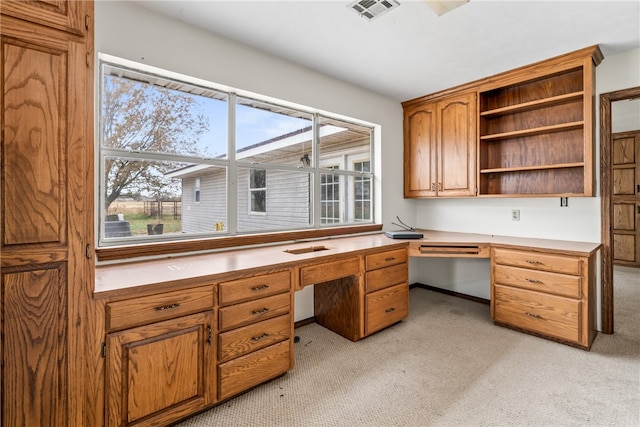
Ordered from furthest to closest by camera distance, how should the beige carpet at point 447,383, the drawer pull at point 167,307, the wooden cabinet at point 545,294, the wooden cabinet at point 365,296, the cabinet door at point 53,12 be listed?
the wooden cabinet at point 365,296 → the wooden cabinet at point 545,294 → the beige carpet at point 447,383 → the drawer pull at point 167,307 → the cabinet door at point 53,12

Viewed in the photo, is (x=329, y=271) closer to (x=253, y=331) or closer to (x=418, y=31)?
(x=253, y=331)

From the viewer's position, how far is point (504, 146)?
137 inches

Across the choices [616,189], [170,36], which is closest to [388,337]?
[170,36]

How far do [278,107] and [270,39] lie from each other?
0.63 metres

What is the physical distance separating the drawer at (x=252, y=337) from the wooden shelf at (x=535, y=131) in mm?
2833

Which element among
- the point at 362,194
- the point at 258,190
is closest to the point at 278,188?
the point at 258,190

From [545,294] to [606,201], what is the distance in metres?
1.02

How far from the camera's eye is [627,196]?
4.46 metres

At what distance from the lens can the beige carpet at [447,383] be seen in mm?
1747

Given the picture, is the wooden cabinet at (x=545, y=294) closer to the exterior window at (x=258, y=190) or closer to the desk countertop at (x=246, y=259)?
the desk countertop at (x=246, y=259)

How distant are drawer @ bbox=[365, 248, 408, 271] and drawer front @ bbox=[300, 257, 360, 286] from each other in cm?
14

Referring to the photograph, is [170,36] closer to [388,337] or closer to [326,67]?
[326,67]

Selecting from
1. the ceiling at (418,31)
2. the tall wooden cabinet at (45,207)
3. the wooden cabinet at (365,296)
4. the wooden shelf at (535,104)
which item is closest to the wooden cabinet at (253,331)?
the wooden cabinet at (365,296)

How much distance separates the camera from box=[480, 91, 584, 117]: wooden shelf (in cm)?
282
